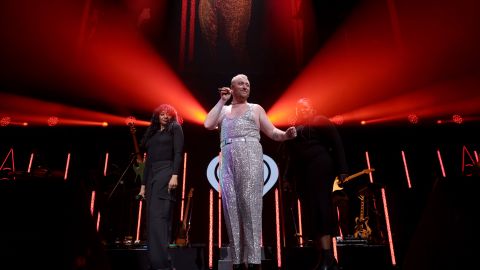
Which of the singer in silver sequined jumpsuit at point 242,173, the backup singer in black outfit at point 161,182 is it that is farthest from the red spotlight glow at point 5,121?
the singer in silver sequined jumpsuit at point 242,173

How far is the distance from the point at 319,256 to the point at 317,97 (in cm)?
420

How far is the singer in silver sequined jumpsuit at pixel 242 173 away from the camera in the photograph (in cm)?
225

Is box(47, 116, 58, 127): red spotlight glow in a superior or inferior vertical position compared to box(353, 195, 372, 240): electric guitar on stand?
superior

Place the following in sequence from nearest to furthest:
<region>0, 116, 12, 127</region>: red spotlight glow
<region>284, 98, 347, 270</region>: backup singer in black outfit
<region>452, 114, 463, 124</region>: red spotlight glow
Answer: <region>284, 98, 347, 270</region>: backup singer in black outfit, <region>0, 116, 12, 127</region>: red spotlight glow, <region>452, 114, 463, 124</region>: red spotlight glow

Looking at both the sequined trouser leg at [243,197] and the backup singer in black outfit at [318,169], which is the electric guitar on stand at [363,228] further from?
the sequined trouser leg at [243,197]

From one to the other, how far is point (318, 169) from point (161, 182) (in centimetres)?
152

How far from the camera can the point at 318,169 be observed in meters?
3.07

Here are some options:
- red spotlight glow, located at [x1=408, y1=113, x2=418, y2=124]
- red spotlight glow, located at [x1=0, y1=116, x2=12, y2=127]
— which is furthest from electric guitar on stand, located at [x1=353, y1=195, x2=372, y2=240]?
red spotlight glow, located at [x1=0, y1=116, x2=12, y2=127]

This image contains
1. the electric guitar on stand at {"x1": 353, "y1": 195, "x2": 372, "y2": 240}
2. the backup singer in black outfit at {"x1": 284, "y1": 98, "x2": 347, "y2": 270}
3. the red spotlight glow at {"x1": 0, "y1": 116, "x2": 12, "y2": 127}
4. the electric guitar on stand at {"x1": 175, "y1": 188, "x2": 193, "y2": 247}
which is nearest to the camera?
the backup singer in black outfit at {"x1": 284, "y1": 98, "x2": 347, "y2": 270}

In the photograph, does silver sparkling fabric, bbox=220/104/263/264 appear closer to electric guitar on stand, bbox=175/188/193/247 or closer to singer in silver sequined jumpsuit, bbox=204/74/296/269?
singer in silver sequined jumpsuit, bbox=204/74/296/269

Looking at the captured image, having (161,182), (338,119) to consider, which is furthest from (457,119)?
(161,182)

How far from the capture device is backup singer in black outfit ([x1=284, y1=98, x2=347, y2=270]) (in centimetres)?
293

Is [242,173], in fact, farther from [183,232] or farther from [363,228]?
[363,228]

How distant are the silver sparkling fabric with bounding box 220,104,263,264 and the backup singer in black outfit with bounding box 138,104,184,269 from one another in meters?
0.97
